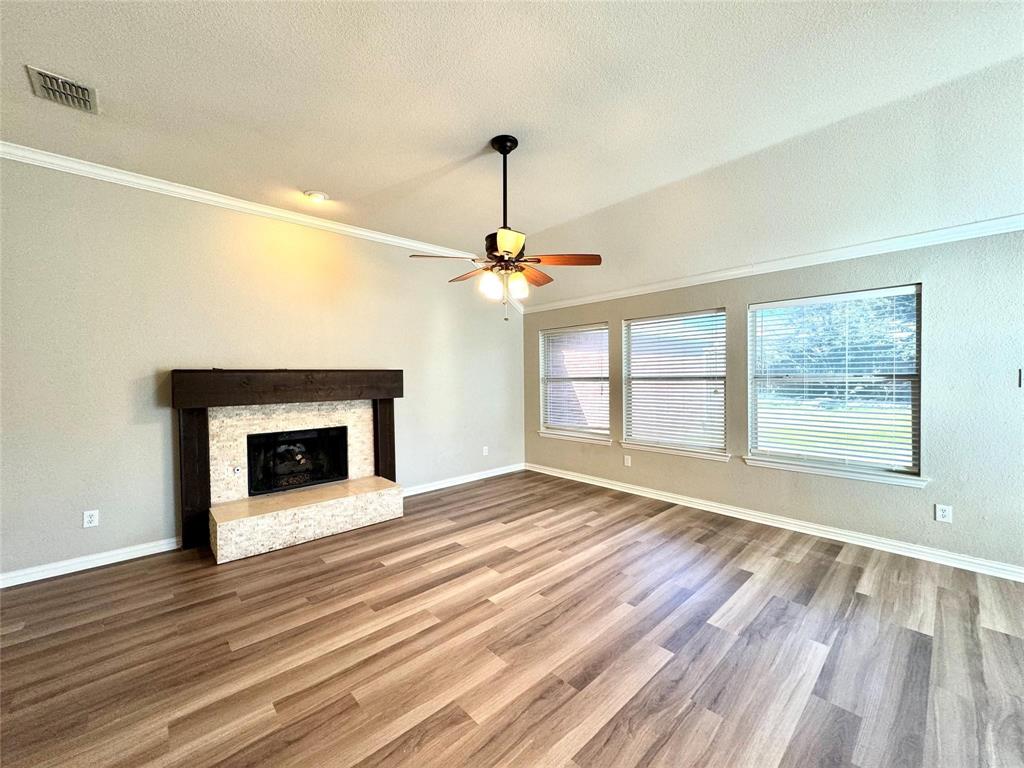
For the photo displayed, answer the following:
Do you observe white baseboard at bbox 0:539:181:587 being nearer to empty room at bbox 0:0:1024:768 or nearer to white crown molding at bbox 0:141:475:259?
empty room at bbox 0:0:1024:768

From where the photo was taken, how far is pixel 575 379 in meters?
5.59

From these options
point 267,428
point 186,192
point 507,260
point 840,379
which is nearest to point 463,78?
point 507,260

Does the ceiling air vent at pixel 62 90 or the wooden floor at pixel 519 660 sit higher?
the ceiling air vent at pixel 62 90

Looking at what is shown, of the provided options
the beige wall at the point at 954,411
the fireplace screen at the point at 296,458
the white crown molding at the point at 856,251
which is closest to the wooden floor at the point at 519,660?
the beige wall at the point at 954,411

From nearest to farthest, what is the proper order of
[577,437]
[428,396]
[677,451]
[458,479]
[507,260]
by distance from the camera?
[507,260]
[677,451]
[428,396]
[458,479]
[577,437]

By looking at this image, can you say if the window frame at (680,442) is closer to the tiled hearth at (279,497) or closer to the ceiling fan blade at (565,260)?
the ceiling fan blade at (565,260)

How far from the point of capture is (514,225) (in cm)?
420

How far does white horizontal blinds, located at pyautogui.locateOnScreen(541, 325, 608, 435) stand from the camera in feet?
17.5

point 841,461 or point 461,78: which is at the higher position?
point 461,78

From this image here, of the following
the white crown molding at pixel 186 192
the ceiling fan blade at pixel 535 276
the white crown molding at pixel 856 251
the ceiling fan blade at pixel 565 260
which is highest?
the white crown molding at pixel 186 192

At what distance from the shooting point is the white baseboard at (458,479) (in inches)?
190

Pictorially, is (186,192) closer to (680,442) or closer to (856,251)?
(680,442)

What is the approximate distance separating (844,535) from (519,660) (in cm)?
318

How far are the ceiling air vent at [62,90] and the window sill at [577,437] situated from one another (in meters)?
5.23
